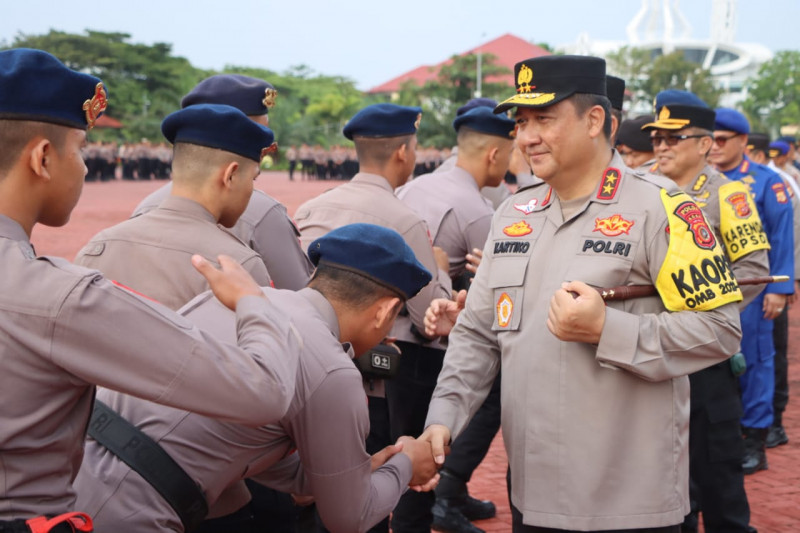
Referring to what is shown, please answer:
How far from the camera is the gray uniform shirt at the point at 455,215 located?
4.85 m

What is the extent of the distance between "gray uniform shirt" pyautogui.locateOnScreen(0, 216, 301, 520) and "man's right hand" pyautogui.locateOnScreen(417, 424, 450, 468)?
3.73ft

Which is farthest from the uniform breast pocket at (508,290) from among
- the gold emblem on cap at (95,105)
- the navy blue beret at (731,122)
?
the navy blue beret at (731,122)

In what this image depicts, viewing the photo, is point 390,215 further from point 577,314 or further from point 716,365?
point 577,314

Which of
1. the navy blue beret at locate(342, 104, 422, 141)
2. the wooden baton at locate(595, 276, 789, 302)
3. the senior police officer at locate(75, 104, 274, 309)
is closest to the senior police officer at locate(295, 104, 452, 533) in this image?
the navy blue beret at locate(342, 104, 422, 141)

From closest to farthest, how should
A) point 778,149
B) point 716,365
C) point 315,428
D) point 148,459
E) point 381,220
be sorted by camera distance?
point 148,459, point 315,428, point 716,365, point 381,220, point 778,149

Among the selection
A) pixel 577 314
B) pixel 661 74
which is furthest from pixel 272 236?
pixel 661 74

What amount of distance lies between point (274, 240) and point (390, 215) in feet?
2.41

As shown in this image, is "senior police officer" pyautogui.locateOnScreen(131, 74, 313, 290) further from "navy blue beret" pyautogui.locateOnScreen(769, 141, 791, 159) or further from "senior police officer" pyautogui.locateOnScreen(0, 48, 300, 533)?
"navy blue beret" pyautogui.locateOnScreen(769, 141, 791, 159)

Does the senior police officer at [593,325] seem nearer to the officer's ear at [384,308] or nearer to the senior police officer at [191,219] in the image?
the officer's ear at [384,308]

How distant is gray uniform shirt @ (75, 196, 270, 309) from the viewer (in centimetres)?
295

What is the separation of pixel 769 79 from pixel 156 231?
224ft

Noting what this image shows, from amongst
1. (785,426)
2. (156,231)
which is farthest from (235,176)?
(785,426)

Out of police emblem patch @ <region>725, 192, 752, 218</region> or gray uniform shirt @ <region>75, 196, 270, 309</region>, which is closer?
gray uniform shirt @ <region>75, 196, 270, 309</region>

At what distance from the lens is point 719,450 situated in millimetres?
4039
